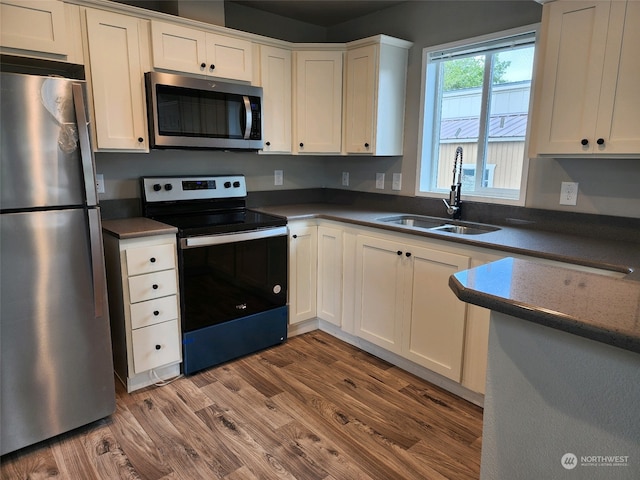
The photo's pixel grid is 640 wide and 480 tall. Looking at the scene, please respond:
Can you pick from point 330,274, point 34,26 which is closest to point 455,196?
point 330,274

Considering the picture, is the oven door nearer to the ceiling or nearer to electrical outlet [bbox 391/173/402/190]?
electrical outlet [bbox 391/173/402/190]

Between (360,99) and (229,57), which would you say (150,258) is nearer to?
(229,57)

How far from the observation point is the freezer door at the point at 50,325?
5.62 ft

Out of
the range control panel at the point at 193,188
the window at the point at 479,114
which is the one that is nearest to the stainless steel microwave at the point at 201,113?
the range control panel at the point at 193,188

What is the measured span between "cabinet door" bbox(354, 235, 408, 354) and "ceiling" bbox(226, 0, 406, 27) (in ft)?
5.74

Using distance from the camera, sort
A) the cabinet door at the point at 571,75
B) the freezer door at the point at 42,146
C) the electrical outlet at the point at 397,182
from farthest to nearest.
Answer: the electrical outlet at the point at 397,182 < the cabinet door at the point at 571,75 < the freezer door at the point at 42,146

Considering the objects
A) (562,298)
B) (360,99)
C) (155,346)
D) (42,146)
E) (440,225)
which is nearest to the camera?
(562,298)

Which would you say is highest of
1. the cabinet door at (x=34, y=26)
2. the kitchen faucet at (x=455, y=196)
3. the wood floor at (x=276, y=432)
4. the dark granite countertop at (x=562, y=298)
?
the cabinet door at (x=34, y=26)

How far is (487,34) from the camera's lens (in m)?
2.55

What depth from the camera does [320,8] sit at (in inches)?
123

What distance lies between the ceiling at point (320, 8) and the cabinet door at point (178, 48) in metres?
0.68

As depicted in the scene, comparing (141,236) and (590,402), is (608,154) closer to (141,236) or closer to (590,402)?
(590,402)

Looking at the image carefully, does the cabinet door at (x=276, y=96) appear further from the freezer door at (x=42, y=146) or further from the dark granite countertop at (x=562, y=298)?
the dark granite countertop at (x=562, y=298)

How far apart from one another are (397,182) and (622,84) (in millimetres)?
1586
